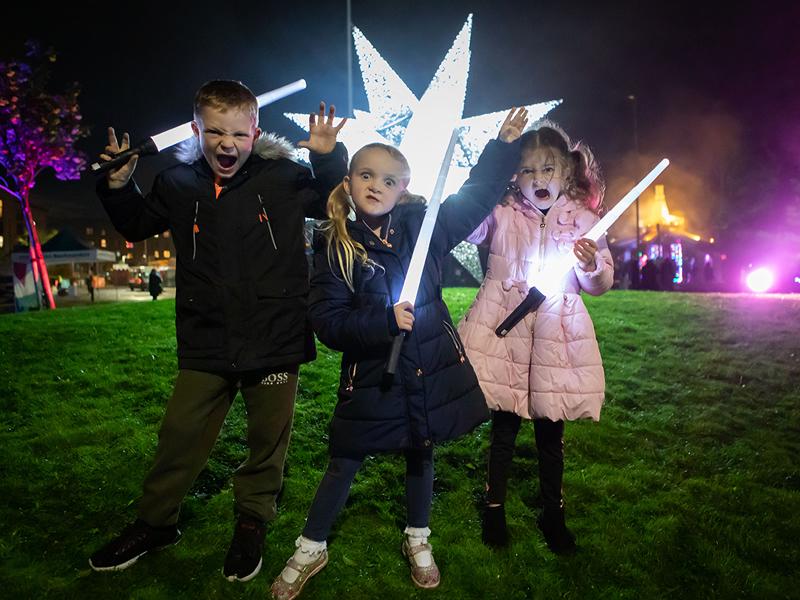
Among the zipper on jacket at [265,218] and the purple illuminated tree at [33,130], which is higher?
the purple illuminated tree at [33,130]

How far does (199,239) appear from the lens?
302cm

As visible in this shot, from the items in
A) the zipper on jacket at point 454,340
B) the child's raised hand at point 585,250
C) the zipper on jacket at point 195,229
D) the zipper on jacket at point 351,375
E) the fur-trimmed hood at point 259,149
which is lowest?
the zipper on jacket at point 351,375

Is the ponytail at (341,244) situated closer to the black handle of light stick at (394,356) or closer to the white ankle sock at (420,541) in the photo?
the black handle of light stick at (394,356)

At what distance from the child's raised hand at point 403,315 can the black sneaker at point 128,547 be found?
1997 mm

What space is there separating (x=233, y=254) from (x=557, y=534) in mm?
2706

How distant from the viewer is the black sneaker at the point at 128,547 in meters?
2.96

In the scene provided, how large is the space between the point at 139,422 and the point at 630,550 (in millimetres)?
4426

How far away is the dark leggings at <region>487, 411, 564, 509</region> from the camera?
11.1 ft

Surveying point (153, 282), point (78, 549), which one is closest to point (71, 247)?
point (153, 282)

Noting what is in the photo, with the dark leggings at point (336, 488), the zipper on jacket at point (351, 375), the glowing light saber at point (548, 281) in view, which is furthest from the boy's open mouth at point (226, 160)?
the glowing light saber at point (548, 281)

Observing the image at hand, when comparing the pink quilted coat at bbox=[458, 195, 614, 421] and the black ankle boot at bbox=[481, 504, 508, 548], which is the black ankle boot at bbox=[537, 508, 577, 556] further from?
the pink quilted coat at bbox=[458, 195, 614, 421]

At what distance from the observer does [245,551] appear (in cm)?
302

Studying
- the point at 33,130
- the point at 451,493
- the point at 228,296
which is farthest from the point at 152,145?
the point at 33,130

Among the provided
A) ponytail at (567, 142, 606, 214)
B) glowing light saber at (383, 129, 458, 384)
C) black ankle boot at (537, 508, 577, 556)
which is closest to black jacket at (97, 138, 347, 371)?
glowing light saber at (383, 129, 458, 384)
